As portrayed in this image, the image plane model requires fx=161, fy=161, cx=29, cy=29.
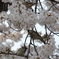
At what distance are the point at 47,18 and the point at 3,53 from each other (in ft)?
1.07

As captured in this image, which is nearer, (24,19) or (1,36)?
(24,19)

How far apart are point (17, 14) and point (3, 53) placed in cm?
26

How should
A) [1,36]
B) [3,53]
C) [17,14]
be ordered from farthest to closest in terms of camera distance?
1. [1,36]
2. [3,53]
3. [17,14]

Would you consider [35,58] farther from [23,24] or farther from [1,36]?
[1,36]

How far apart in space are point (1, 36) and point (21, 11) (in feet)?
4.14

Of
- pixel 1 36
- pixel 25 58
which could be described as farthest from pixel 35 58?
pixel 1 36

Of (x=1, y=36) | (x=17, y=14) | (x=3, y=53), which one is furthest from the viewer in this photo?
(x=1, y=36)

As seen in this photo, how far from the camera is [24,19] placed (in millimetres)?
798

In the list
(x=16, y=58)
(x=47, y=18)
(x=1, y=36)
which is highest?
(x=47, y=18)

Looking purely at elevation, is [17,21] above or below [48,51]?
above

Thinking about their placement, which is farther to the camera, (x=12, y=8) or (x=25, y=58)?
(x=25, y=58)

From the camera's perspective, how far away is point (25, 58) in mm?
934

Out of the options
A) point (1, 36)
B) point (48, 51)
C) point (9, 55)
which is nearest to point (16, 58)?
point (9, 55)

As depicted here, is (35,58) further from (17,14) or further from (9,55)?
(17,14)
